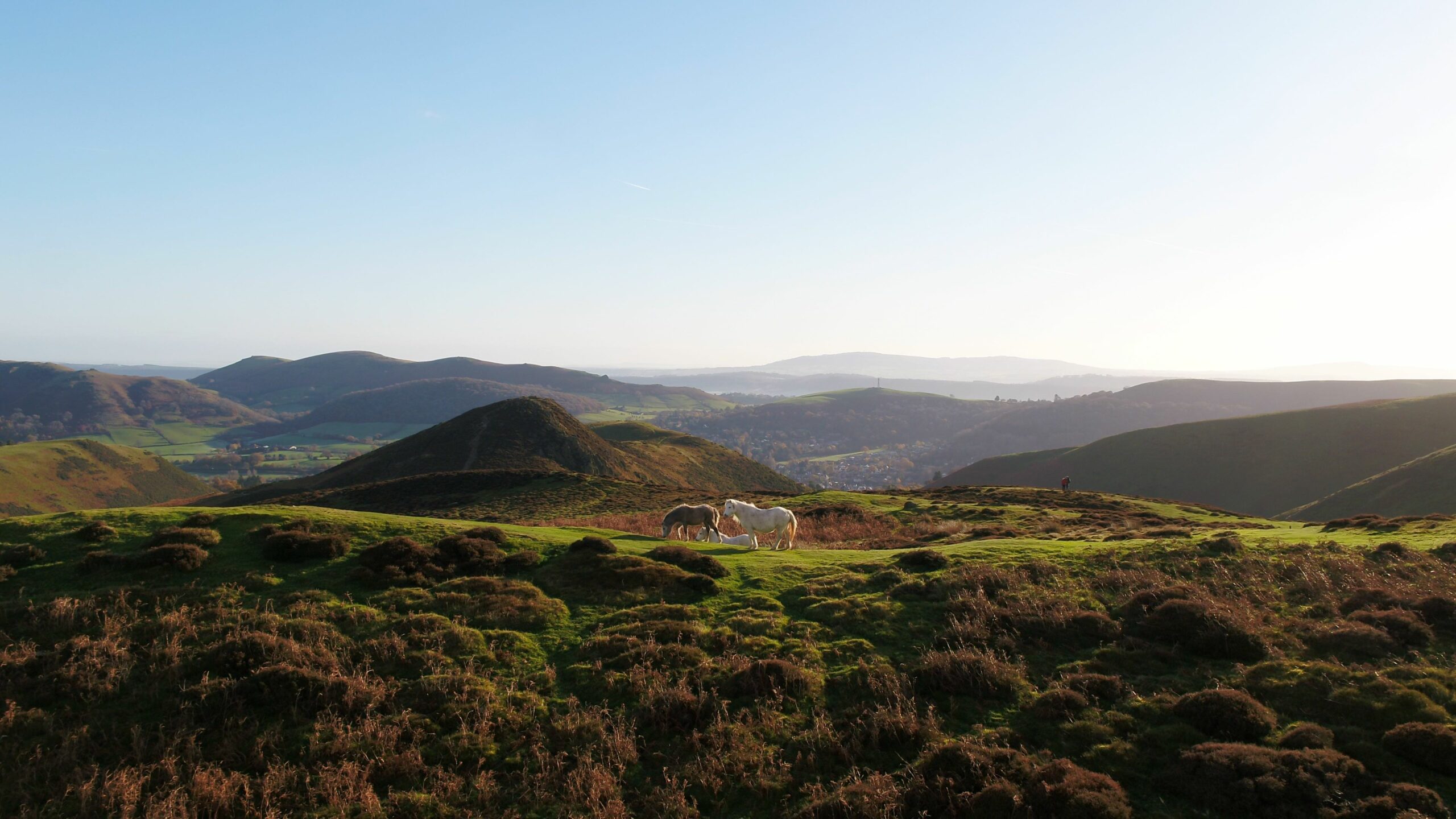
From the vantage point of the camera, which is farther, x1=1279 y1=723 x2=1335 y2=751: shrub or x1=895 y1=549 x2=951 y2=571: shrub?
A: x1=895 y1=549 x2=951 y2=571: shrub

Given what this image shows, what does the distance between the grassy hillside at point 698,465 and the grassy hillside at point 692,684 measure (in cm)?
6943

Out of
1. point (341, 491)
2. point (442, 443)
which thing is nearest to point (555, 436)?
point (442, 443)

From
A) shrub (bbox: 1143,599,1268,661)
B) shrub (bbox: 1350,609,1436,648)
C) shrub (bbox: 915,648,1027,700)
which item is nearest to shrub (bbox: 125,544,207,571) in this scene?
shrub (bbox: 915,648,1027,700)

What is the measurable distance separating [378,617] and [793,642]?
905 centimetres

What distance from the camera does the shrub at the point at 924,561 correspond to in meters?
20.6

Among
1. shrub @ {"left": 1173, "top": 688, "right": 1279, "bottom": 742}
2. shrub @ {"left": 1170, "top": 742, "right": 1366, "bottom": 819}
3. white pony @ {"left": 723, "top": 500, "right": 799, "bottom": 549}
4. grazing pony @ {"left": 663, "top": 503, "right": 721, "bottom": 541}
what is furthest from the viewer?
grazing pony @ {"left": 663, "top": 503, "right": 721, "bottom": 541}

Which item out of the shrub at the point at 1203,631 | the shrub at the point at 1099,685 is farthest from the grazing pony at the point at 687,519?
the shrub at the point at 1099,685

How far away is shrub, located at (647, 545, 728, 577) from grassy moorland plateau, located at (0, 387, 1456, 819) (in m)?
0.20

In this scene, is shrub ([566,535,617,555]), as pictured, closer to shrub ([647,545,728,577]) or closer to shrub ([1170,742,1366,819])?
shrub ([647,545,728,577])

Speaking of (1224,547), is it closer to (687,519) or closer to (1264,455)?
(687,519)

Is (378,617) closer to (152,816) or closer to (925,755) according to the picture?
(152,816)

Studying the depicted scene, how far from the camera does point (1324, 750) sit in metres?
9.82

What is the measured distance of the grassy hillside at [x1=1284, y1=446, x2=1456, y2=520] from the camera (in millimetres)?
54469

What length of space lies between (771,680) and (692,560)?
26.3ft
